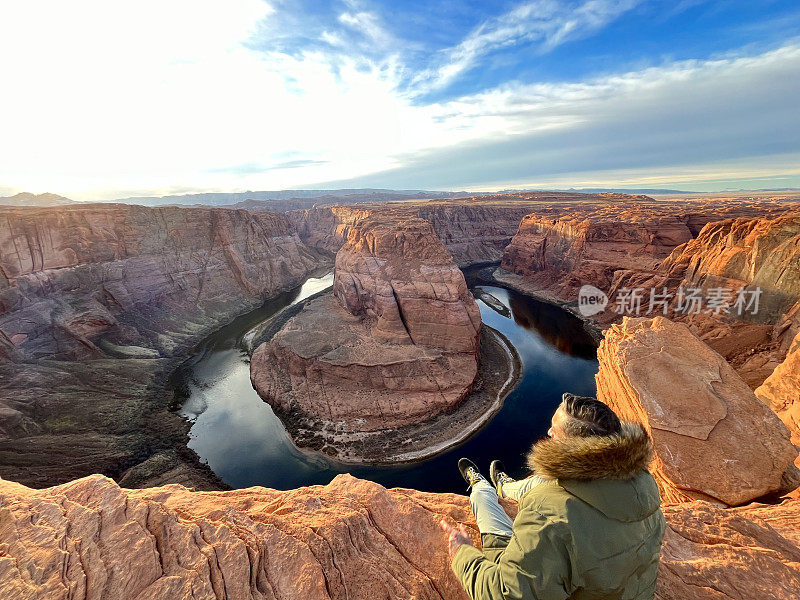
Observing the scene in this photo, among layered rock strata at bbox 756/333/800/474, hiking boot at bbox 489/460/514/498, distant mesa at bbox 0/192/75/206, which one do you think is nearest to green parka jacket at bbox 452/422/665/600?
hiking boot at bbox 489/460/514/498

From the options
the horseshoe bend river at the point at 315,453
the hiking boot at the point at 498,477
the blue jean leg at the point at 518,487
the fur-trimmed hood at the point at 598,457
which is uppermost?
the fur-trimmed hood at the point at 598,457

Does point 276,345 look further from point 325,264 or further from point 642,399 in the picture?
point 325,264

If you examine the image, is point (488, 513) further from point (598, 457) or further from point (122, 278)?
point (122, 278)

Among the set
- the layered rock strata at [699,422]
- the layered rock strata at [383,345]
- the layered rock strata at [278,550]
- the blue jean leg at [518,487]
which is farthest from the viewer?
the layered rock strata at [383,345]

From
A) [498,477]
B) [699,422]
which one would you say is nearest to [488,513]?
[498,477]

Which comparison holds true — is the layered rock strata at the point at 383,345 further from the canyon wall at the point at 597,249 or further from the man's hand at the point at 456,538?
the canyon wall at the point at 597,249

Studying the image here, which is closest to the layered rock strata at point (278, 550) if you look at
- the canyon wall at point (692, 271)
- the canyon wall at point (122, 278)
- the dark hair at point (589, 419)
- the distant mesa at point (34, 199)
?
the dark hair at point (589, 419)

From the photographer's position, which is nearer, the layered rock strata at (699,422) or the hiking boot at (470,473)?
the hiking boot at (470,473)
